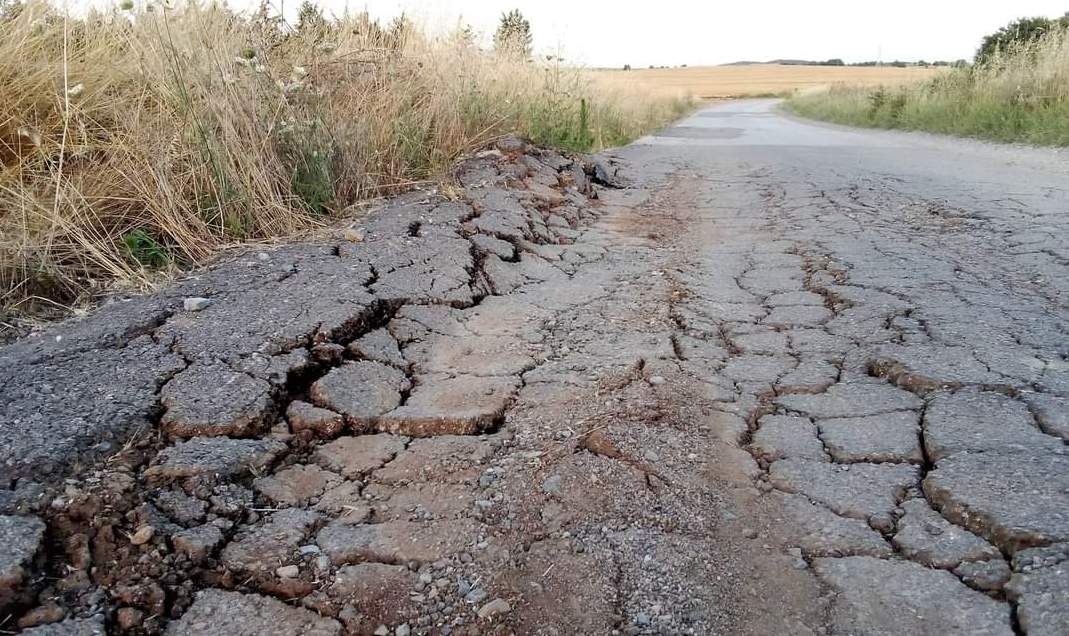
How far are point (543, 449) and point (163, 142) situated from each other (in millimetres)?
2589

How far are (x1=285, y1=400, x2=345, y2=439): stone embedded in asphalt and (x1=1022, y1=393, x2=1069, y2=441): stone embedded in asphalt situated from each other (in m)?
1.82

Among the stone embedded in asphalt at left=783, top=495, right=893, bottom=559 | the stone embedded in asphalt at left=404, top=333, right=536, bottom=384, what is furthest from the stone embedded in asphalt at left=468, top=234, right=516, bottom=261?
the stone embedded in asphalt at left=783, top=495, right=893, bottom=559

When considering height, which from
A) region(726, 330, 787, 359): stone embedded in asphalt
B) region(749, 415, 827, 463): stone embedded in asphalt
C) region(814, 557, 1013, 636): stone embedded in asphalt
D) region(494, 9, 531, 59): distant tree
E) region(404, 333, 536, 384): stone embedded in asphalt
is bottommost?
region(814, 557, 1013, 636): stone embedded in asphalt

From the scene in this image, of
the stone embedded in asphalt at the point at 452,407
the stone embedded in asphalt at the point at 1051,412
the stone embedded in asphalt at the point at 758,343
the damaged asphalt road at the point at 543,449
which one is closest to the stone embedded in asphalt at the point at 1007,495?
the damaged asphalt road at the point at 543,449

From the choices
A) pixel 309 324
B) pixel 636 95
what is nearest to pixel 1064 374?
pixel 309 324

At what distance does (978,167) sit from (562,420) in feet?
20.1

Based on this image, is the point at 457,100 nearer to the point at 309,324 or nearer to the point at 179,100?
the point at 179,100

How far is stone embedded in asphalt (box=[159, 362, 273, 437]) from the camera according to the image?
188 cm

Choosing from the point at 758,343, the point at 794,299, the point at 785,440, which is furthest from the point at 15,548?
the point at 794,299

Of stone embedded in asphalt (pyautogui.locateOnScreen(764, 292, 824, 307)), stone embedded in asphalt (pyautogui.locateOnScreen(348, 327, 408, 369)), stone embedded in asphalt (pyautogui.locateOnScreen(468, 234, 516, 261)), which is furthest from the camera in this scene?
stone embedded in asphalt (pyautogui.locateOnScreen(468, 234, 516, 261))

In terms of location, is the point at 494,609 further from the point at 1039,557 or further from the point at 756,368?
the point at 756,368

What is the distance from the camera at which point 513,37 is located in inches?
305

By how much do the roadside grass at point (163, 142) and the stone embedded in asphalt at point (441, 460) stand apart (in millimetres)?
1586

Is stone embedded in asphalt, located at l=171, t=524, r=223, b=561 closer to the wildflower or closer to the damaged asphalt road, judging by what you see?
the damaged asphalt road
